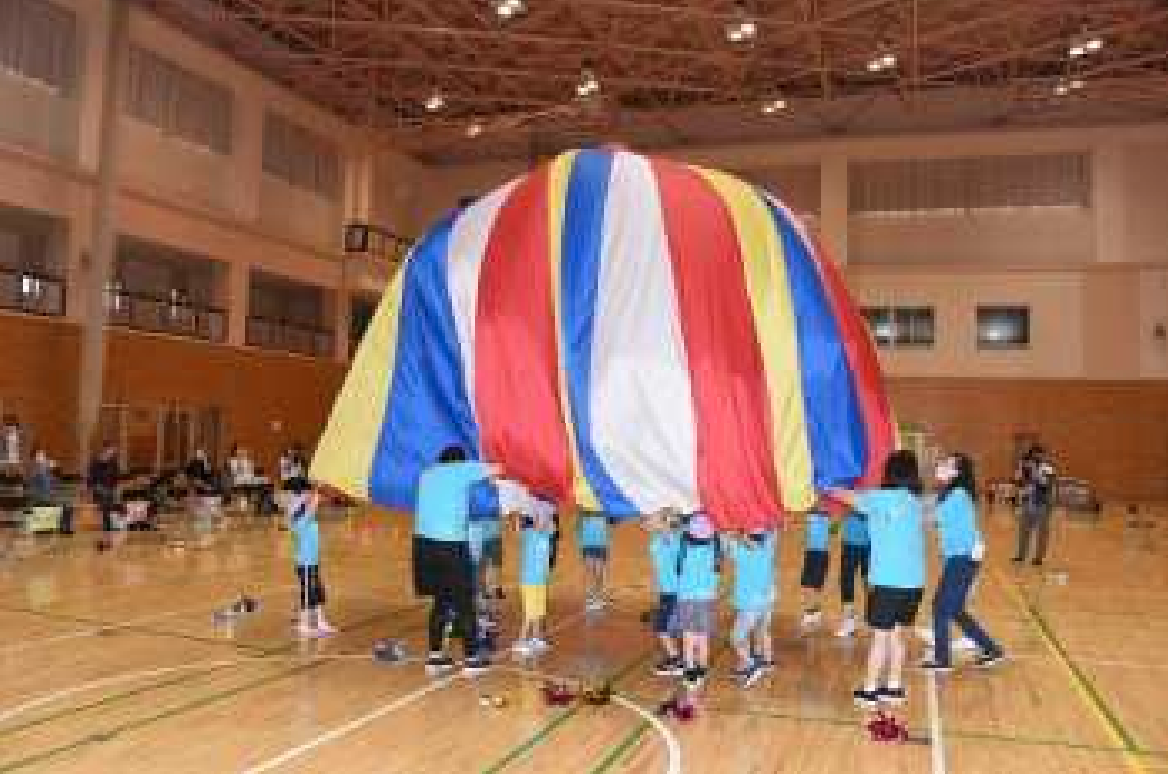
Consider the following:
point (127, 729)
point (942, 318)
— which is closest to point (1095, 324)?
point (942, 318)

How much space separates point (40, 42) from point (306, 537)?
13.5 m

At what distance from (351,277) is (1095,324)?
1747 cm

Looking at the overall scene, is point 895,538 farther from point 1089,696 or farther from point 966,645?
point 966,645

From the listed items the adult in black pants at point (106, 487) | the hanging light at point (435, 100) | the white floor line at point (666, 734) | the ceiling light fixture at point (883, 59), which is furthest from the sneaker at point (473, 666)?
the hanging light at point (435, 100)

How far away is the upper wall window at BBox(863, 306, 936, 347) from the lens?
26547 mm

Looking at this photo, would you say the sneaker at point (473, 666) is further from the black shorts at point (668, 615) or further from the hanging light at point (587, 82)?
the hanging light at point (587, 82)

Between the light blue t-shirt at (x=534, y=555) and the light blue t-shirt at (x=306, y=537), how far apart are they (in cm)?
156

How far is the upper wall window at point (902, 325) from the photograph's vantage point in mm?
26547

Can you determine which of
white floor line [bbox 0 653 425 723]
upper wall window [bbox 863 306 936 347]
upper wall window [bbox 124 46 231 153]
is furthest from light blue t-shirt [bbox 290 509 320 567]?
upper wall window [bbox 863 306 936 347]

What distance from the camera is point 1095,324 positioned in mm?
25500

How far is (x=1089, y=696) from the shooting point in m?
6.86

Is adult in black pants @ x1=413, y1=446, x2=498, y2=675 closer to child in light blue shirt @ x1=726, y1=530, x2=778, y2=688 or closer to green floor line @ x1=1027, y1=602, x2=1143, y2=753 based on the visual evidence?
child in light blue shirt @ x1=726, y1=530, x2=778, y2=688

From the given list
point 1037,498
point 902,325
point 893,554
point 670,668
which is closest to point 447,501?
point 670,668

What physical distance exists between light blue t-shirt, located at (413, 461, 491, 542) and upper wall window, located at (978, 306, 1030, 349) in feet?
72.6
